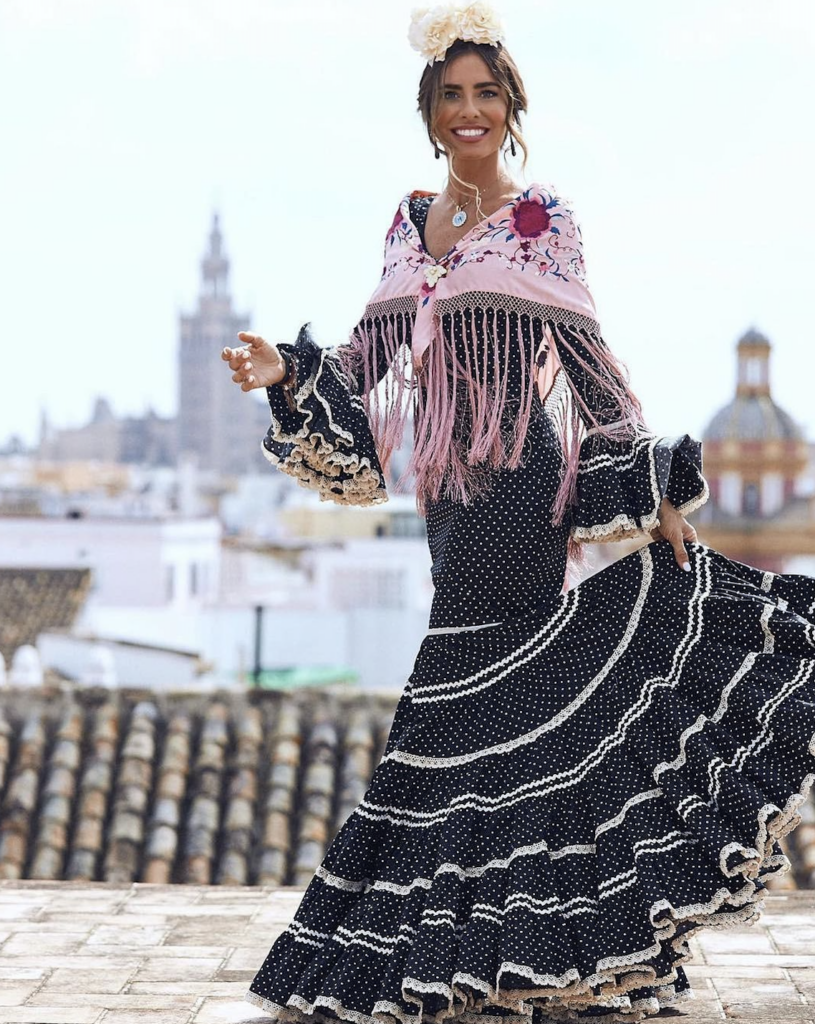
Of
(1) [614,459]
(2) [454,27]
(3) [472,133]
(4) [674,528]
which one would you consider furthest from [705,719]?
(2) [454,27]

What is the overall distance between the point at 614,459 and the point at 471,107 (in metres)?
0.72

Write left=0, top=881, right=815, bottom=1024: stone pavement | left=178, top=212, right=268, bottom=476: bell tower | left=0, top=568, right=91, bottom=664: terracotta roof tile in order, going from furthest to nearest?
left=178, top=212, right=268, bottom=476: bell tower
left=0, top=568, right=91, bottom=664: terracotta roof tile
left=0, top=881, right=815, bottom=1024: stone pavement

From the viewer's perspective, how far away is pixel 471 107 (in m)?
3.59

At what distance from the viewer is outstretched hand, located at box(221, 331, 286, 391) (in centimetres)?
347

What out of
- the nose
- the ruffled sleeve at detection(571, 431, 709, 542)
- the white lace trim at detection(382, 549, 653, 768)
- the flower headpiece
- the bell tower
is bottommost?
the white lace trim at detection(382, 549, 653, 768)

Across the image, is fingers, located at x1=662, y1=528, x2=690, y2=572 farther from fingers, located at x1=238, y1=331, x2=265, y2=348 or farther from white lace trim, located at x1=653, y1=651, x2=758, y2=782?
fingers, located at x1=238, y1=331, x2=265, y2=348

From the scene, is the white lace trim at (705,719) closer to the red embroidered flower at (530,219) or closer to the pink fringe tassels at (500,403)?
the pink fringe tassels at (500,403)

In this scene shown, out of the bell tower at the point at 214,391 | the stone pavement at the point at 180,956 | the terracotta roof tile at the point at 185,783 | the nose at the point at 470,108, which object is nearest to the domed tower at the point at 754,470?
the terracotta roof tile at the point at 185,783

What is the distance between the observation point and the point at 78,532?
31453mm

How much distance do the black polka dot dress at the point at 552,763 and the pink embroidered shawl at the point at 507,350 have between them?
0.03 m

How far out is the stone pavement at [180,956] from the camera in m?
3.78

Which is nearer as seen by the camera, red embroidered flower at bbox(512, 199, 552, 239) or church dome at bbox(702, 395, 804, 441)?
red embroidered flower at bbox(512, 199, 552, 239)

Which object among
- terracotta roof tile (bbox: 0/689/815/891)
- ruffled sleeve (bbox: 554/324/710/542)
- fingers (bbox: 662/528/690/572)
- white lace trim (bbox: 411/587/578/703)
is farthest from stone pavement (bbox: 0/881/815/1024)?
terracotta roof tile (bbox: 0/689/815/891)

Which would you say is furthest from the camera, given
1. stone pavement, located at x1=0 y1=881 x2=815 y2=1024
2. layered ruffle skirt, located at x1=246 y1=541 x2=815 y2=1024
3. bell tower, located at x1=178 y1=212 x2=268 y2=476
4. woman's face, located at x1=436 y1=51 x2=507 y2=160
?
bell tower, located at x1=178 y1=212 x2=268 y2=476
